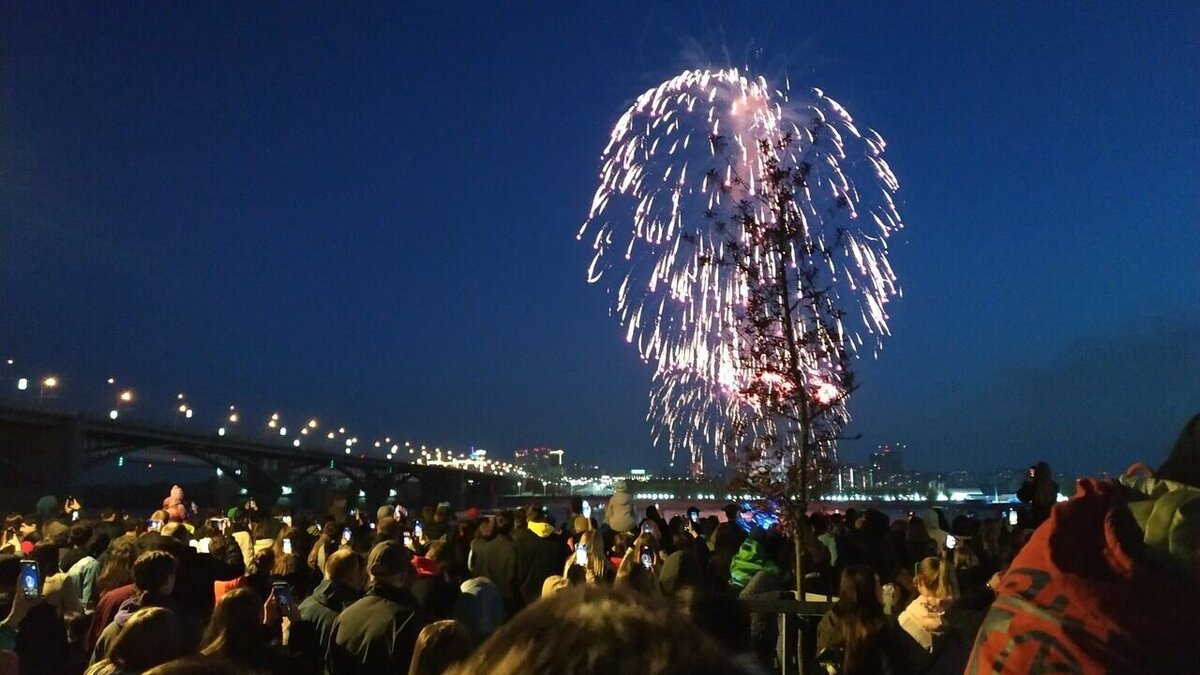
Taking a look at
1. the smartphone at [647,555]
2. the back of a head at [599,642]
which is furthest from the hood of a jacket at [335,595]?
the back of a head at [599,642]

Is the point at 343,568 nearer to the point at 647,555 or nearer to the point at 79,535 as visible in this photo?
the point at 647,555

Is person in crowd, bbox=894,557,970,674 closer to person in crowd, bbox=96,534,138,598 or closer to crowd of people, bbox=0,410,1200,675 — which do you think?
crowd of people, bbox=0,410,1200,675

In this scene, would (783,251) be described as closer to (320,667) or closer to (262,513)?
(320,667)

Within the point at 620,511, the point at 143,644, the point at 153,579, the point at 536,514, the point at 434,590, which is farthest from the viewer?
the point at 620,511

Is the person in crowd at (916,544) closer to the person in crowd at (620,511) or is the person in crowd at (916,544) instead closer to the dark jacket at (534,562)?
the dark jacket at (534,562)

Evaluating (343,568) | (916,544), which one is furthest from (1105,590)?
(916,544)

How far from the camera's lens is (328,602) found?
22.1 feet

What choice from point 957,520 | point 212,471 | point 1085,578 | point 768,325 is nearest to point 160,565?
point 1085,578

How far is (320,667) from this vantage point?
6238mm

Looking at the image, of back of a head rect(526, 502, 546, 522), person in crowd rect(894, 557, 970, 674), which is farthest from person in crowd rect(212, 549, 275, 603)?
person in crowd rect(894, 557, 970, 674)

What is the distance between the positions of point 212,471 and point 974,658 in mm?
113603

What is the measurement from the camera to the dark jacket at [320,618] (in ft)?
20.7

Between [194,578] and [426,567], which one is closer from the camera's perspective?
[194,578]

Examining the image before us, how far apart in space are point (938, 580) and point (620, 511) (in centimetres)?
957
